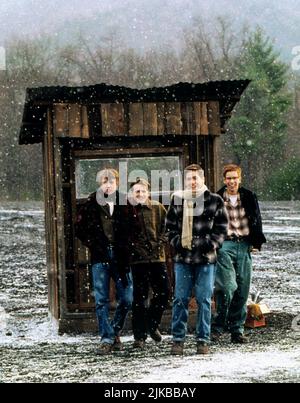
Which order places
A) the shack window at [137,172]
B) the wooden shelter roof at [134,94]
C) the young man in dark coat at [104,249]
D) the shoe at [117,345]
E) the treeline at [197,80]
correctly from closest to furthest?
1. the young man in dark coat at [104,249]
2. the shoe at [117,345]
3. the wooden shelter roof at [134,94]
4. the shack window at [137,172]
5. the treeline at [197,80]

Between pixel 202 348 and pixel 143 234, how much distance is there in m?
1.36

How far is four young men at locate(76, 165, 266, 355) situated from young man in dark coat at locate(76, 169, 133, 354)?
10 mm

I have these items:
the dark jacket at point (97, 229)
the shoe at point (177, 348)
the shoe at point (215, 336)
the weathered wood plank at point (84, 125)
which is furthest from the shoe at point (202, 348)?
the weathered wood plank at point (84, 125)

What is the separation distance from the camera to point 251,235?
9516 millimetres

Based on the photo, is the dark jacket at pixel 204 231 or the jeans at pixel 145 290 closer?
the dark jacket at pixel 204 231

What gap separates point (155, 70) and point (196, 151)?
208ft

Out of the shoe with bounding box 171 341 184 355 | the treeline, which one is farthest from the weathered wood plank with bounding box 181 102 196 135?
the treeline

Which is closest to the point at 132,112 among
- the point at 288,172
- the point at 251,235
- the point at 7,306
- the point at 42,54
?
the point at 251,235

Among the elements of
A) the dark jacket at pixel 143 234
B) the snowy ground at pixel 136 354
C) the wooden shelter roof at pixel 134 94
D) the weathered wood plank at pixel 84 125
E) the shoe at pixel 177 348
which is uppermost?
the wooden shelter roof at pixel 134 94

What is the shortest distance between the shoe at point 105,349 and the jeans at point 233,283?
1278 millimetres

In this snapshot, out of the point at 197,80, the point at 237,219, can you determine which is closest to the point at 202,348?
the point at 237,219

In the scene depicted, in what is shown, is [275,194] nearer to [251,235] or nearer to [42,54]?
[42,54]

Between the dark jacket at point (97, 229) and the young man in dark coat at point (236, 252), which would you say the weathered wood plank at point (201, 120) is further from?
the dark jacket at point (97, 229)

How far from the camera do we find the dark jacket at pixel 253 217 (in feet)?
31.0
